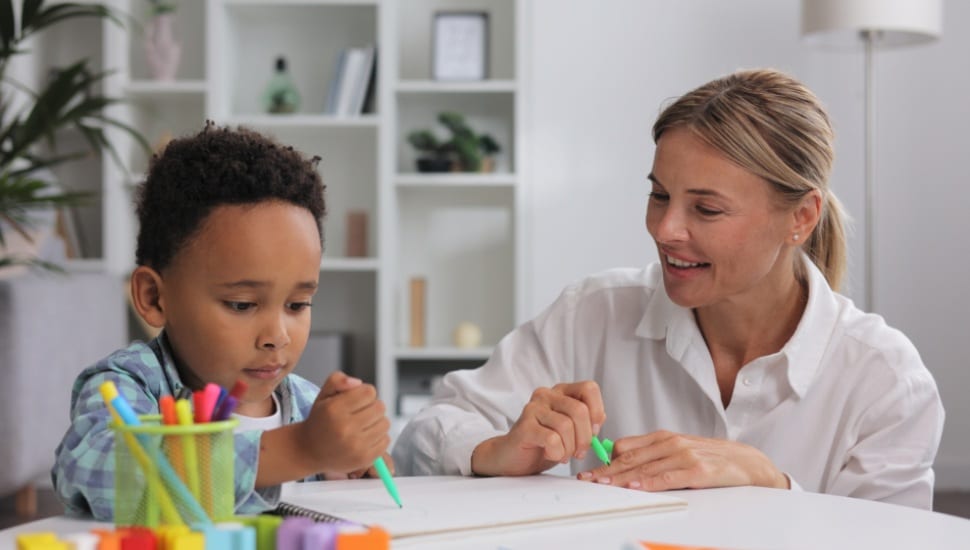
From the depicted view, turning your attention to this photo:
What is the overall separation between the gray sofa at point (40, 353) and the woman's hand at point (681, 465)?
2.35m

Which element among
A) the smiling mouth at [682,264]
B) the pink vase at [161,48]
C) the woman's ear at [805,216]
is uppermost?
the pink vase at [161,48]

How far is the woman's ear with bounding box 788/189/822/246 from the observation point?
1.56 metres

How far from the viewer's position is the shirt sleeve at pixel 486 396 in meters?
1.30

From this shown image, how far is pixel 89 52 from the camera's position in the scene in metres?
4.29

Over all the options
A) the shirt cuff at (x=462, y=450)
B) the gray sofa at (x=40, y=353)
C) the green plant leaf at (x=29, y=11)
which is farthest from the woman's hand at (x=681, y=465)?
the gray sofa at (x=40, y=353)

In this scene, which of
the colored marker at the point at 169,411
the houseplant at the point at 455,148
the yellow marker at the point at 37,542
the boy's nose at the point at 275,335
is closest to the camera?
the yellow marker at the point at 37,542

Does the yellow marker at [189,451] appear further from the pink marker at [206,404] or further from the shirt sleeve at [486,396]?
the shirt sleeve at [486,396]

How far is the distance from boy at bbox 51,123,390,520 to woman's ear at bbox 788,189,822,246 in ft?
2.30

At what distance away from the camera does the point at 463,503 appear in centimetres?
96

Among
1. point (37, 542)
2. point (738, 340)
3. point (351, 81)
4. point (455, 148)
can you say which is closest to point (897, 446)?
point (738, 340)

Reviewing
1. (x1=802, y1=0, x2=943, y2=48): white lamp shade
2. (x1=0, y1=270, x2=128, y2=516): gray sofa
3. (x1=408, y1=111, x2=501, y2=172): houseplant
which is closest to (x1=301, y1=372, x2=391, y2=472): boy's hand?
(x1=0, y1=270, x2=128, y2=516): gray sofa

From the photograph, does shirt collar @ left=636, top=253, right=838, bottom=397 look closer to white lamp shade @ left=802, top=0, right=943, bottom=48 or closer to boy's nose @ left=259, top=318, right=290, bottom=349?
boy's nose @ left=259, top=318, right=290, bottom=349

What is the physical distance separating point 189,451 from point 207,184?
0.41m

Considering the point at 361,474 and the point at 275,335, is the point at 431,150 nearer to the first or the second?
the point at 361,474
